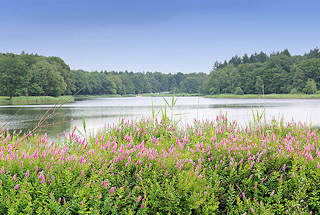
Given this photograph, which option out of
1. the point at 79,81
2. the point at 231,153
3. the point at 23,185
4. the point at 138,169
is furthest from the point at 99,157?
the point at 79,81

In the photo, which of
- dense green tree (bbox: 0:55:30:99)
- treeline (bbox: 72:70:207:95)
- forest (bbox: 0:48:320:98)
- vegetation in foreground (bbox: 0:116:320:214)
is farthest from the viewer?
treeline (bbox: 72:70:207:95)

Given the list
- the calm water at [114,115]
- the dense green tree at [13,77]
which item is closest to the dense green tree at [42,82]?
the dense green tree at [13,77]

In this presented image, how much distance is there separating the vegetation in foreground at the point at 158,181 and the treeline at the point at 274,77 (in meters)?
89.2

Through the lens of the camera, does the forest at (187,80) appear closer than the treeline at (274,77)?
Yes

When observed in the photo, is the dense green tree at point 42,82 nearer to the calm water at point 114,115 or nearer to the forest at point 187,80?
the forest at point 187,80

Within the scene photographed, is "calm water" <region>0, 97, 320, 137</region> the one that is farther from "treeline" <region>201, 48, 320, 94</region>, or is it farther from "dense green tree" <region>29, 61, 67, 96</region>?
"treeline" <region>201, 48, 320, 94</region>

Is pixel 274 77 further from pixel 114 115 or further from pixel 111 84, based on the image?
pixel 114 115

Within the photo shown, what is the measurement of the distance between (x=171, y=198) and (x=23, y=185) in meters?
1.59

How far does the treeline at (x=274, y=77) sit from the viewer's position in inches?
4055

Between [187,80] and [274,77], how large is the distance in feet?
266

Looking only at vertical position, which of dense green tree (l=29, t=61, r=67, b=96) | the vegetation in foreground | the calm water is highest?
dense green tree (l=29, t=61, r=67, b=96)

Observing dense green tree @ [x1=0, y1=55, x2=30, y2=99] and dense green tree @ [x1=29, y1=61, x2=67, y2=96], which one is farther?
dense green tree @ [x1=0, y1=55, x2=30, y2=99]

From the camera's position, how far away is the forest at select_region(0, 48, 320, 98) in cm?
7063

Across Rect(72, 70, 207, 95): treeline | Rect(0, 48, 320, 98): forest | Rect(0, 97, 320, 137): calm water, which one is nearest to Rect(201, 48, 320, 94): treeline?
Rect(0, 48, 320, 98): forest
